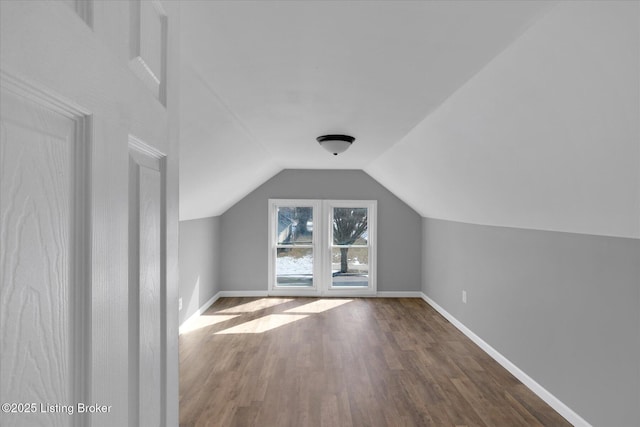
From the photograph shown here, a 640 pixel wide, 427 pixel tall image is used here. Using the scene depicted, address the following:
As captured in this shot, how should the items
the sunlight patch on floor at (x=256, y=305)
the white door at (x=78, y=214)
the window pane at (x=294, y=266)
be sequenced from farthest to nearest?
the window pane at (x=294, y=266) < the sunlight patch on floor at (x=256, y=305) < the white door at (x=78, y=214)

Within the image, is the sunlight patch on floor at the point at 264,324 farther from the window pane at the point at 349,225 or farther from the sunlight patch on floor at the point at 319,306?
the window pane at the point at 349,225

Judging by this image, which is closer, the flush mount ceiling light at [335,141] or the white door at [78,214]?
the white door at [78,214]

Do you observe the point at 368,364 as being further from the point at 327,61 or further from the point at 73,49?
the point at 73,49

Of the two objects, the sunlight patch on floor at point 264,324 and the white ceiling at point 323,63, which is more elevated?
the white ceiling at point 323,63

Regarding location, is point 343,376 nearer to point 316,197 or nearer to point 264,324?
point 264,324

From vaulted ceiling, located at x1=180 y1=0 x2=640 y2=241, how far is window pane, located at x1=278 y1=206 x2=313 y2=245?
9.89 feet

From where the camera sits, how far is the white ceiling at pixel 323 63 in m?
1.46

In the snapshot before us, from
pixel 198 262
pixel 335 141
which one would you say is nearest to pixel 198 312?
pixel 198 262

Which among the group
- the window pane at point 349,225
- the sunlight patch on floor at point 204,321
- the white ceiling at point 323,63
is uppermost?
the white ceiling at point 323,63

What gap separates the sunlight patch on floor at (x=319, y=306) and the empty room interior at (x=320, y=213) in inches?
2.5

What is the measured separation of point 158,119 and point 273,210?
225 inches

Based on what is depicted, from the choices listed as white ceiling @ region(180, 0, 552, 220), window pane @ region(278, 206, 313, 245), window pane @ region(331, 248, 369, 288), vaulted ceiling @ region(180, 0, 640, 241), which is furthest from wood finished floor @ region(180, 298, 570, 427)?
white ceiling @ region(180, 0, 552, 220)

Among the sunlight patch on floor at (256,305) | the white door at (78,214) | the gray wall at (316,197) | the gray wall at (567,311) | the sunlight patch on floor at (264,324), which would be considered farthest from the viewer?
the gray wall at (316,197)

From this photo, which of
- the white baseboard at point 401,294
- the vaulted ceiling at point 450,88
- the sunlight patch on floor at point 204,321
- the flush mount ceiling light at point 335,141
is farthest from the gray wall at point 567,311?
the sunlight patch on floor at point 204,321
